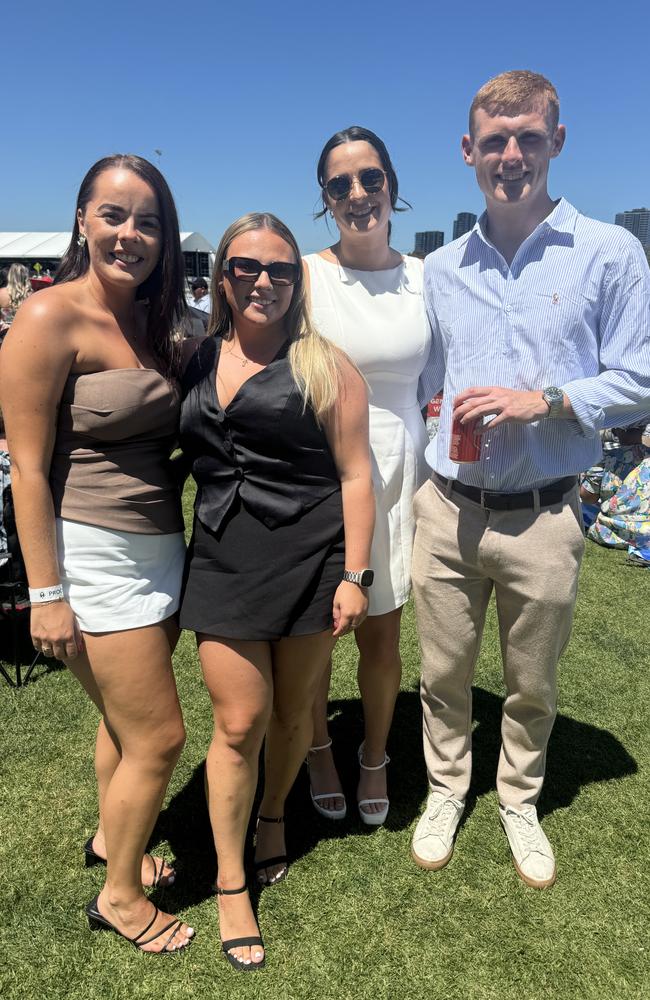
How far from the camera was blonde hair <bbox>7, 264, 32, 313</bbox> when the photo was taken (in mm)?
7594

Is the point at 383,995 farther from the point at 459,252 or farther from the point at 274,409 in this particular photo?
the point at 459,252

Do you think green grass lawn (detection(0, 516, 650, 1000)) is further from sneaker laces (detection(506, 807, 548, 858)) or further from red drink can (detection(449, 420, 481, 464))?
red drink can (detection(449, 420, 481, 464))

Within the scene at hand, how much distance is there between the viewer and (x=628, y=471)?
6.36 meters

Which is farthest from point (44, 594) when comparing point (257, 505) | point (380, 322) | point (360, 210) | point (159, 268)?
point (360, 210)

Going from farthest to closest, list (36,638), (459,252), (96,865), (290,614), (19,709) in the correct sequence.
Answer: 1. (19,709)
2. (96,865)
3. (459,252)
4. (290,614)
5. (36,638)

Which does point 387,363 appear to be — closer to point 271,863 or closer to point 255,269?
point 255,269

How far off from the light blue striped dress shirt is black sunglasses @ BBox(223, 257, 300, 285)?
0.66 metres

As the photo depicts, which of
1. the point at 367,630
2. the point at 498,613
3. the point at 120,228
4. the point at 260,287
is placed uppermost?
the point at 120,228

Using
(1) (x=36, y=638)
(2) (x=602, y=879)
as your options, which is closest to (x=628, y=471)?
(2) (x=602, y=879)

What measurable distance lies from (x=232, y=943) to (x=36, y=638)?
118cm

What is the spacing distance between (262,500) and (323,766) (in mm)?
1476

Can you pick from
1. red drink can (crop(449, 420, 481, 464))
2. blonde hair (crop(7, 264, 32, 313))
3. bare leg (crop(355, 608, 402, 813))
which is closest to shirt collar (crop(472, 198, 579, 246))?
red drink can (crop(449, 420, 481, 464))

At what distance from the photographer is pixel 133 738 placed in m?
2.08

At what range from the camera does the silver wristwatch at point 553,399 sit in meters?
2.15
